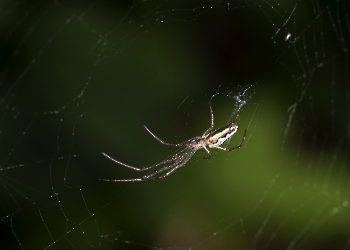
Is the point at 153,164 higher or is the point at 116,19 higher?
the point at 116,19

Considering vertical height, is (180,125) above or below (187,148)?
above

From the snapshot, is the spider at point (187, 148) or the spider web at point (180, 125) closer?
the spider web at point (180, 125)

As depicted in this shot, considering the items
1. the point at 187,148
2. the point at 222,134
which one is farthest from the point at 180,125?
the point at 222,134

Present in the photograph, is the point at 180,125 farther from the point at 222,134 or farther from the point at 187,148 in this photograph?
the point at 222,134

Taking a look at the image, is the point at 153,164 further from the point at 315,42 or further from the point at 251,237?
the point at 315,42

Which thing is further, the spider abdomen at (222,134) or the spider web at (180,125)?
the spider abdomen at (222,134)

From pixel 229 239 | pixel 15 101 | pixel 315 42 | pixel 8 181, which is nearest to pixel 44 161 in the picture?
pixel 8 181

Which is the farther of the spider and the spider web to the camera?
the spider

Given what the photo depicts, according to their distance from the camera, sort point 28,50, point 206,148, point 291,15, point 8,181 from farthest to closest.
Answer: point 206,148, point 291,15, point 8,181, point 28,50
